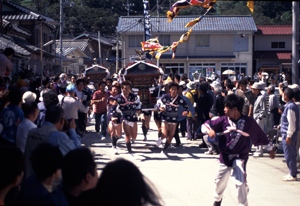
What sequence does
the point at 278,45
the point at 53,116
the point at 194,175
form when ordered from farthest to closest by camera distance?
the point at 278,45
the point at 194,175
the point at 53,116

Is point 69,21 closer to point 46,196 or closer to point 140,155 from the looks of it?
point 140,155

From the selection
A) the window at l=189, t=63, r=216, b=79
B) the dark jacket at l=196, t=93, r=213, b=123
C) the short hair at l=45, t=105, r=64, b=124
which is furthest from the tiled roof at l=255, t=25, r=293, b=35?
the short hair at l=45, t=105, r=64, b=124

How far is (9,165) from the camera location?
9.54 ft

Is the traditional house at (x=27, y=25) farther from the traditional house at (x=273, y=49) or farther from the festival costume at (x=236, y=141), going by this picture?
the traditional house at (x=273, y=49)

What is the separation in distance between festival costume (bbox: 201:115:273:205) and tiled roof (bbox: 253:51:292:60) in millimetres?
41290

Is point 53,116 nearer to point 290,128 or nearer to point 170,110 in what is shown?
point 290,128

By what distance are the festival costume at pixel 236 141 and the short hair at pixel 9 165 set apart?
9.67 ft

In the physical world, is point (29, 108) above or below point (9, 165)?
above

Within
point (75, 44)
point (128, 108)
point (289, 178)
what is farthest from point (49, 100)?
point (75, 44)

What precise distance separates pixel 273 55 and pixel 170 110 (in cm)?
3815

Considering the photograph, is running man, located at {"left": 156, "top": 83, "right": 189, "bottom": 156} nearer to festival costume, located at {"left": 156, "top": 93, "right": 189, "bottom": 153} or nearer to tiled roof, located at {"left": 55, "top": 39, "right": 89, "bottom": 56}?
festival costume, located at {"left": 156, "top": 93, "right": 189, "bottom": 153}

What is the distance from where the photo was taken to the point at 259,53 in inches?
1790

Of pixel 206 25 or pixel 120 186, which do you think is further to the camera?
pixel 206 25

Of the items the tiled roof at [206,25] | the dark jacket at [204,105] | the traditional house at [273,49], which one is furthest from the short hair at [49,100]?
the traditional house at [273,49]
